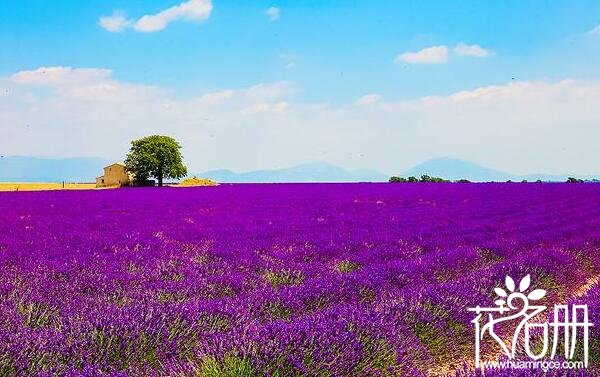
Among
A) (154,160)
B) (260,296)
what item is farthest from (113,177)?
(260,296)

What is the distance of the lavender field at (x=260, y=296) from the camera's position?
109 inches

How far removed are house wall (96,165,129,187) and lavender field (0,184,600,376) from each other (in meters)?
44.4

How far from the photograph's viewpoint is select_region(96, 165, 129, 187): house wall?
5272 centimetres

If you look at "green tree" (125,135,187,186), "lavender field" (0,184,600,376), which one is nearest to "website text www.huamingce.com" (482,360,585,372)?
"lavender field" (0,184,600,376)

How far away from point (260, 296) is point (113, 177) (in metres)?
52.1

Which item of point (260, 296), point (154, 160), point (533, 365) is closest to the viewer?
point (533, 365)

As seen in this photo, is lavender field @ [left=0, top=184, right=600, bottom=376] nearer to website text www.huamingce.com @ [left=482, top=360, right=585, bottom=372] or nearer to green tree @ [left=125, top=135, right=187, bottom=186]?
website text www.huamingce.com @ [left=482, top=360, right=585, bottom=372]

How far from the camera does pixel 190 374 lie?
2.57m

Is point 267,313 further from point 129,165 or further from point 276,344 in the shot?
point 129,165

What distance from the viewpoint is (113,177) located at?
53.1m

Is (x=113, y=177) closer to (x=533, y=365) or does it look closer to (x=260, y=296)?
(x=260, y=296)

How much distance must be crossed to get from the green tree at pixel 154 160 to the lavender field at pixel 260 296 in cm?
4295

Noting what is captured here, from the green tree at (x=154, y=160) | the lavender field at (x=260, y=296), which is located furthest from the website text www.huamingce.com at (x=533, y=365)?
the green tree at (x=154, y=160)

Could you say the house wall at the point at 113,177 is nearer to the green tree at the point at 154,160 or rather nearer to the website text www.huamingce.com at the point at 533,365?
the green tree at the point at 154,160
